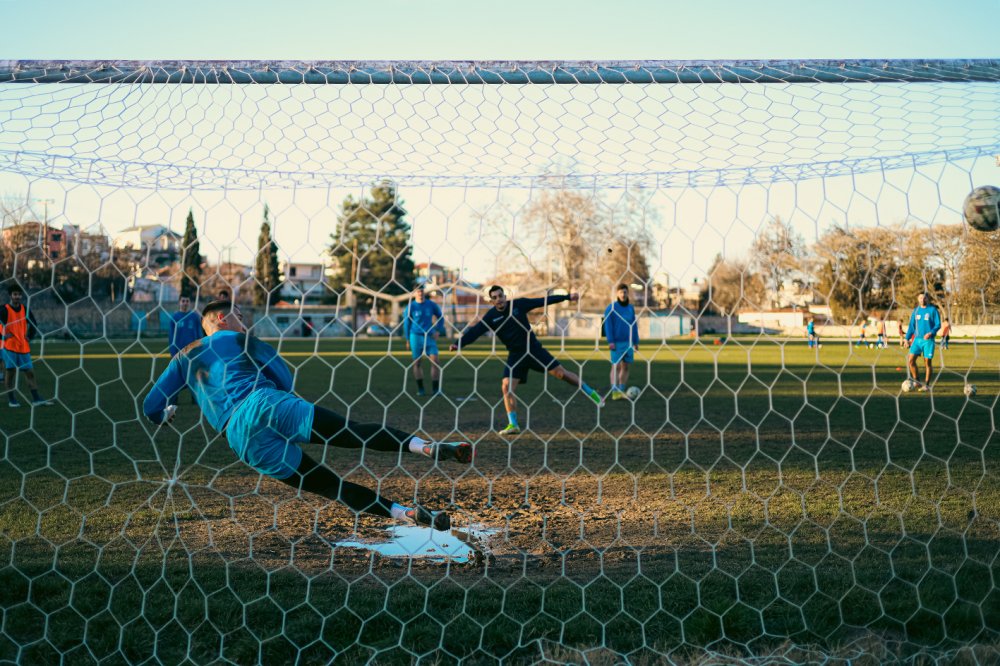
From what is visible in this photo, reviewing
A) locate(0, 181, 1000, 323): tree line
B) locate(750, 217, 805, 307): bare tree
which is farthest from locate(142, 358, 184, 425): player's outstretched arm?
locate(750, 217, 805, 307): bare tree

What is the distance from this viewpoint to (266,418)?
11.8ft

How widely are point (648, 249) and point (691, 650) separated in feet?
6.53

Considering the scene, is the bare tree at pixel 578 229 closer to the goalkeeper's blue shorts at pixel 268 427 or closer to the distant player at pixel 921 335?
the goalkeeper's blue shorts at pixel 268 427

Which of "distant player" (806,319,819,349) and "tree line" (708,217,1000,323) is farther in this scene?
"distant player" (806,319,819,349)

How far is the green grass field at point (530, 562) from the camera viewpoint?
9.70ft

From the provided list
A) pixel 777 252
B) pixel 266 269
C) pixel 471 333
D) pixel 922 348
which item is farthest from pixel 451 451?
pixel 922 348

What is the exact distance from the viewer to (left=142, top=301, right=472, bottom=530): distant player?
11.9 ft

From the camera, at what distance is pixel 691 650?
2.88m

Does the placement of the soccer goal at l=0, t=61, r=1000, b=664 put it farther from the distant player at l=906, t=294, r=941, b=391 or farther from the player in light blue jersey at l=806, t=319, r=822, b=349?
the distant player at l=906, t=294, r=941, b=391

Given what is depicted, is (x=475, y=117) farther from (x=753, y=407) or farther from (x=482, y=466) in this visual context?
(x=753, y=407)

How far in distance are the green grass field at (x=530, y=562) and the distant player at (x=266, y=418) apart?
343 mm

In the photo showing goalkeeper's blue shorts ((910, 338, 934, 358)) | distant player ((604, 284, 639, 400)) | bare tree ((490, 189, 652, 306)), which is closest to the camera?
bare tree ((490, 189, 652, 306))

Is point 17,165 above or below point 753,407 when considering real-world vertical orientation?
above

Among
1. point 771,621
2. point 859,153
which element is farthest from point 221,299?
point 859,153
